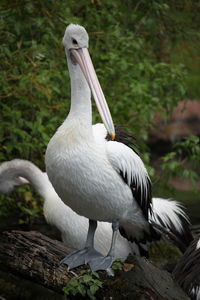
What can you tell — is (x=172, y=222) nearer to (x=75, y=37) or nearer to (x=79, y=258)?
(x=79, y=258)

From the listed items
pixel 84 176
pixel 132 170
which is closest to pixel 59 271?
pixel 84 176

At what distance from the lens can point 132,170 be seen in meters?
3.94

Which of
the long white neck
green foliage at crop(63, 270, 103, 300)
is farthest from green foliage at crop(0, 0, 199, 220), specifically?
green foliage at crop(63, 270, 103, 300)

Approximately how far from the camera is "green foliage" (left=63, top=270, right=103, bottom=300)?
11.9ft

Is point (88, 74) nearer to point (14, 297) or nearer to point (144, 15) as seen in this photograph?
point (14, 297)

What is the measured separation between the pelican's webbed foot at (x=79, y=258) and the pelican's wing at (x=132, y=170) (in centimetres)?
43

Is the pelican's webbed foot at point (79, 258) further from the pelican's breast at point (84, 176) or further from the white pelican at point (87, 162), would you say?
the pelican's breast at point (84, 176)

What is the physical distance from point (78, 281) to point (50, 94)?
2.33m

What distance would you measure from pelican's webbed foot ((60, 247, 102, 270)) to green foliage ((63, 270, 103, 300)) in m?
0.12

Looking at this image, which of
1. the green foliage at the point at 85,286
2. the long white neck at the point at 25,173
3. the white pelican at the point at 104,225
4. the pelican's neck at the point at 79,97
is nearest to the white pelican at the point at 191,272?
the green foliage at the point at 85,286

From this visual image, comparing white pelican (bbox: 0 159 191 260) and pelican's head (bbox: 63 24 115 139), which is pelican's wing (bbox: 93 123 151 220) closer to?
pelican's head (bbox: 63 24 115 139)

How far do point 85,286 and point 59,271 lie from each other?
0.23 metres

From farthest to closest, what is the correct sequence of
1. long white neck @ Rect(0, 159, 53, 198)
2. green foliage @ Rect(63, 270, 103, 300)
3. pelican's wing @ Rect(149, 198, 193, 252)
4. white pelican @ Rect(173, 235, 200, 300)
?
long white neck @ Rect(0, 159, 53, 198) < pelican's wing @ Rect(149, 198, 193, 252) < white pelican @ Rect(173, 235, 200, 300) < green foliage @ Rect(63, 270, 103, 300)

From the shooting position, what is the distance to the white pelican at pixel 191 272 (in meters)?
3.99
